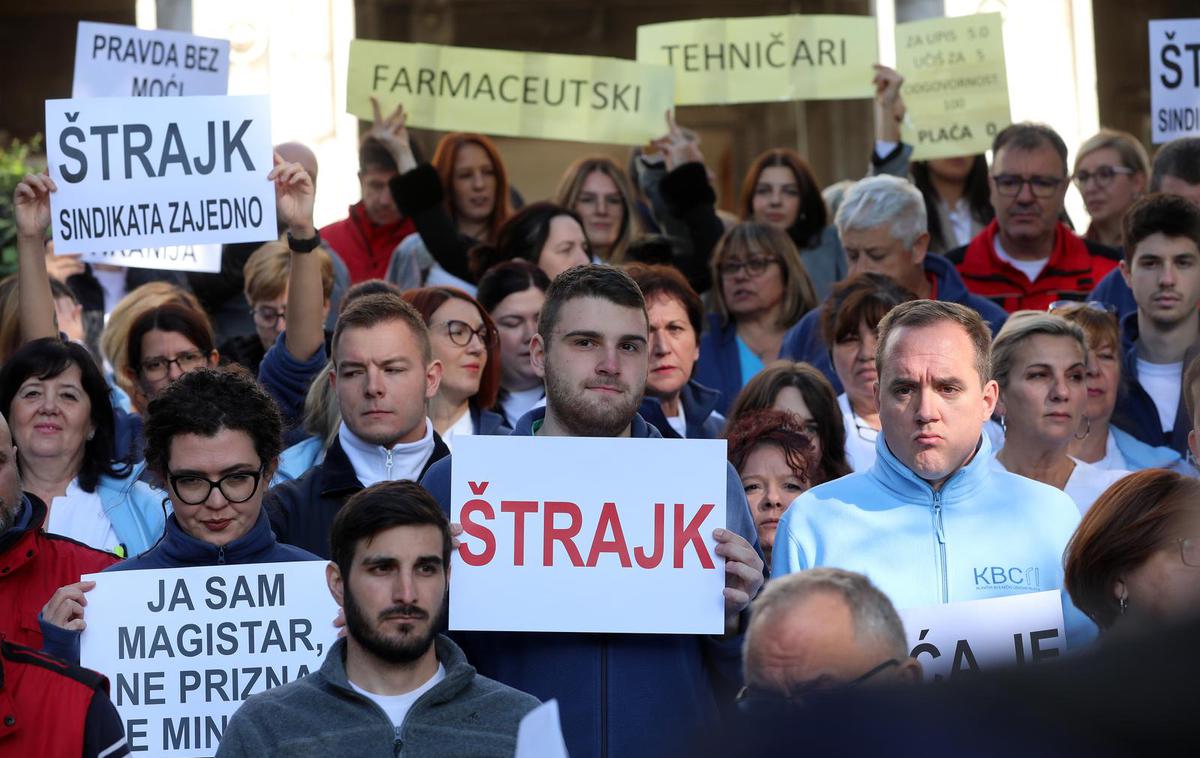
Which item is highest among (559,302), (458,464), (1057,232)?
(1057,232)

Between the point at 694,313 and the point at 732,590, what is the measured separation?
2.61 m

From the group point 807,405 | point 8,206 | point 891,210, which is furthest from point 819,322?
A: point 8,206

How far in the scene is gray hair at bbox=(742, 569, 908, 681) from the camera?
8.06ft

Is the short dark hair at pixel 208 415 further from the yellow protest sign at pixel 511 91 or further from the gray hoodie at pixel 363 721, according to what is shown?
the yellow protest sign at pixel 511 91

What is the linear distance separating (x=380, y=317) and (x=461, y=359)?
2.73 feet

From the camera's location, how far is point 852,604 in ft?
8.20

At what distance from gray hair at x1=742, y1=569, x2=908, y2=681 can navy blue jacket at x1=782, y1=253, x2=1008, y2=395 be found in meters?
4.28

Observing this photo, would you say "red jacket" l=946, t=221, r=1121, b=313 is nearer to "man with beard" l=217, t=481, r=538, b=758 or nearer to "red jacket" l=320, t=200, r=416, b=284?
"red jacket" l=320, t=200, r=416, b=284

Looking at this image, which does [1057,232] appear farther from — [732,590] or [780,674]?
[780,674]

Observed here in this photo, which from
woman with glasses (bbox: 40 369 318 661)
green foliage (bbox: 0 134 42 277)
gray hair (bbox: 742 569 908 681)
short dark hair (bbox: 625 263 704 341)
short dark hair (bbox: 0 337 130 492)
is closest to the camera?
gray hair (bbox: 742 569 908 681)

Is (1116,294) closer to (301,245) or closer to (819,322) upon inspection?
(819,322)

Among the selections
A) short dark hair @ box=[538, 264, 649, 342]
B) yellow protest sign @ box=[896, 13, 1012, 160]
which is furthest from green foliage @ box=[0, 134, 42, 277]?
short dark hair @ box=[538, 264, 649, 342]

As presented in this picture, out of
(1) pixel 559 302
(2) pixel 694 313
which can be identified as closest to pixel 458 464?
(1) pixel 559 302

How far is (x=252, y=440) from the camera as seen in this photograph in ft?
15.3
